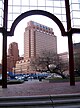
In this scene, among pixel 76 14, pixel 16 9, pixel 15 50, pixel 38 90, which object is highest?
pixel 16 9

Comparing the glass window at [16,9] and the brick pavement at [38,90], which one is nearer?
the brick pavement at [38,90]

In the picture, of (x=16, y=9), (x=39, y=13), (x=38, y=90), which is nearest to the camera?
(x=38, y=90)

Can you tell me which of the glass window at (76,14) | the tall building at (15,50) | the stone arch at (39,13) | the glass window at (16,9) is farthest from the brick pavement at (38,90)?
the tall building at (15,50)

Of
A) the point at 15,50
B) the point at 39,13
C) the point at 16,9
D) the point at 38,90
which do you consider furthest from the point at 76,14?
the point at 15,50

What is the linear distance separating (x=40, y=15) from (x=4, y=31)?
418 centimetres

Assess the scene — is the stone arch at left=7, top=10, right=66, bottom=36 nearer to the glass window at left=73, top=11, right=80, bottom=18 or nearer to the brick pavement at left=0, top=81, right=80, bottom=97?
the glass window at left=73, top=11, right=80, bottom=18

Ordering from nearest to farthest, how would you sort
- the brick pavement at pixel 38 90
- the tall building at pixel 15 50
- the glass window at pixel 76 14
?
1. the brick pavement at pixel 38 90
2. the glass window at pixel 76 14
3. the tall building at pixel 15 50

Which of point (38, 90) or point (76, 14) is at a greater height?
point (76, 14)

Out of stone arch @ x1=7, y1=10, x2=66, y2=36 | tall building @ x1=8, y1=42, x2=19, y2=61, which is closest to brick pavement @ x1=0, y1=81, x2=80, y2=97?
stone arch @ x1=7, y1=10, x2=66, y2=36

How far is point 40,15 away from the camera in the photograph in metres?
20.1

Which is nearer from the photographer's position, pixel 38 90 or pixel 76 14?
pixel 38 90

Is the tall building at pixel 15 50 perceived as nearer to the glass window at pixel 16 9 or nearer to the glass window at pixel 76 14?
the glass window at pixel 16 9

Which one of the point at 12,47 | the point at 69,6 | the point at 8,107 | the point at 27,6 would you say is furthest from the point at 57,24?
the point at 12,47

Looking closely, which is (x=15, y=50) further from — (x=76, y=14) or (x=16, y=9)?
(x=76, y=14)
